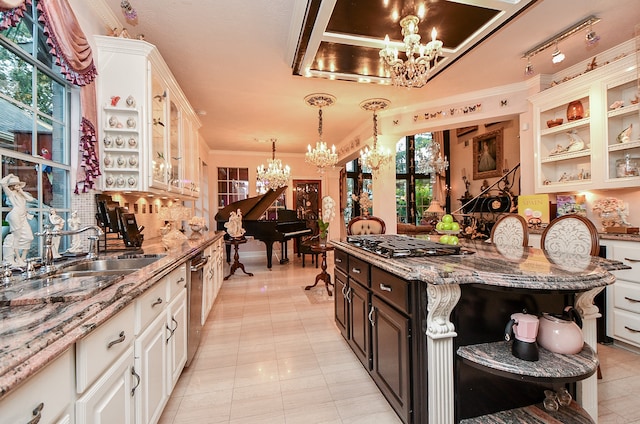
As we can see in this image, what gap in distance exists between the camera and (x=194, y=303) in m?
2.30

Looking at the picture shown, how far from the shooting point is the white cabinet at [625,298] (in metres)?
2.30

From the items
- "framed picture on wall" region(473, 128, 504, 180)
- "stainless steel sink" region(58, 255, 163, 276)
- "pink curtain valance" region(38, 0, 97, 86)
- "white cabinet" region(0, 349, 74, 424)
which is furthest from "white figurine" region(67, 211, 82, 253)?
"framed picture on wall" region(473, 128, 504, 180)

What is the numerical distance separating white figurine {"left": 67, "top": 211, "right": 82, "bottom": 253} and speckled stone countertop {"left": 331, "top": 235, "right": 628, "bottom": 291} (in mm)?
1954

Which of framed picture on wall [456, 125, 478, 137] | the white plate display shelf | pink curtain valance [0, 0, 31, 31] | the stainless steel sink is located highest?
framed picture on wall [456, 125, 478, 137]

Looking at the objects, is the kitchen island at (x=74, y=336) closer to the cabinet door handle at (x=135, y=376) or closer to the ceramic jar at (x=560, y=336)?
the cabinet door handle at (x=135, y=376)

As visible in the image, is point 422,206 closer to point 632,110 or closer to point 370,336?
point 632,110

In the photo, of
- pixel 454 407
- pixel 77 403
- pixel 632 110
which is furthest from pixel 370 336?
pixel 632 110

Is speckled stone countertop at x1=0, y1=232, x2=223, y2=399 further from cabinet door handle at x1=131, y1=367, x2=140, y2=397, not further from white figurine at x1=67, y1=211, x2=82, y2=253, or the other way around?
white figurine at x1=67, y1=211, x2=82, y2=253

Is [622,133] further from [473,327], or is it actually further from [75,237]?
[75,237]

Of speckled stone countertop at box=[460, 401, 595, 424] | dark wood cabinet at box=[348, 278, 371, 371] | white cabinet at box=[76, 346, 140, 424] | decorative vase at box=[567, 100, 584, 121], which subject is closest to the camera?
white cabinet at box=[76, 346, 140, 424]

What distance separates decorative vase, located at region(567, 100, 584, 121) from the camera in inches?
121

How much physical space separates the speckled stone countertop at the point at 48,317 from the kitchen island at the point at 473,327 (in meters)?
1.22

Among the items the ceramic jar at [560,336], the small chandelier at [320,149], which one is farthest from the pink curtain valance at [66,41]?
the ceramic jar at [560,336]

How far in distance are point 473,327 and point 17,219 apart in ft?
7.58
